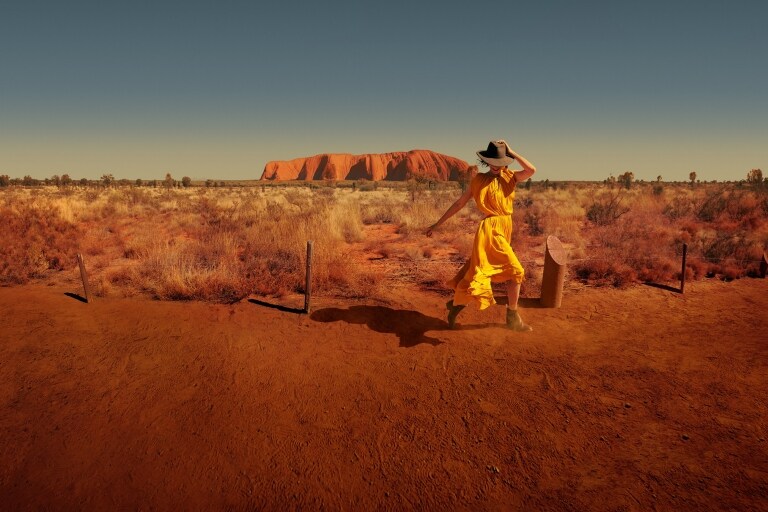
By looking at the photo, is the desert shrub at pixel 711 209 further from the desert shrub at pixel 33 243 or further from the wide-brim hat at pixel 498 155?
the desert shrub at pixel 33 243

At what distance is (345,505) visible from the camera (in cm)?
262

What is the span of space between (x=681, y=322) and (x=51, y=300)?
379 inches

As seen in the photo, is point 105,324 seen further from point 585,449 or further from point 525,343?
point 585,449

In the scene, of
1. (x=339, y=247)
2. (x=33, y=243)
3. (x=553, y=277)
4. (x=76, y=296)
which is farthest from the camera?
(x=339, y=247)

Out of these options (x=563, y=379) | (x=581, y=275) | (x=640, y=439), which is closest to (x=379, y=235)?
(x=581, y=275)

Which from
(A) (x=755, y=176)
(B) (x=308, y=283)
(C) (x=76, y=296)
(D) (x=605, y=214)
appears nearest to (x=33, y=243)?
(C) (x=76, y=296)

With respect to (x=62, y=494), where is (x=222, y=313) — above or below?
above

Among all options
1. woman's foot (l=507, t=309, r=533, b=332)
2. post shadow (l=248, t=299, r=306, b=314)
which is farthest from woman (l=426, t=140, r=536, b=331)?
post shadow (l=248, t=299, r=306, b=314)

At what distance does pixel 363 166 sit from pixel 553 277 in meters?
138

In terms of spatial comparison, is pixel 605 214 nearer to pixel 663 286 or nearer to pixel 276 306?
pixel 663 286

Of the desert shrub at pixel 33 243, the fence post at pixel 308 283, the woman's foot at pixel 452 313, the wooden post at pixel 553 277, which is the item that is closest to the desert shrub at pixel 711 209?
the wooden post at pixel 553 277

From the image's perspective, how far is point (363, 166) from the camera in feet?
460

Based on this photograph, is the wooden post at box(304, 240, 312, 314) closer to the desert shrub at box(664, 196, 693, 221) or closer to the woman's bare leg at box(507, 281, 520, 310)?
the woman's bare leg at box(507, 281, 520, 310)

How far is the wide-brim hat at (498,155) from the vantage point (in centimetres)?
434
